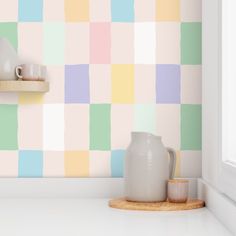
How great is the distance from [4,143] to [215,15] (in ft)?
2.88

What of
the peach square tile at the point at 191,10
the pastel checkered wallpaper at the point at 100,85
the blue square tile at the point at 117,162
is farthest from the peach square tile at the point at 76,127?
the peach square tile at the point at 191,10

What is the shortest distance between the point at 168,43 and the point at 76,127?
455 mm

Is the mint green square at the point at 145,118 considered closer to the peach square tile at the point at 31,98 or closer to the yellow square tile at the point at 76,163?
the yellow square tile at the point at 76,163

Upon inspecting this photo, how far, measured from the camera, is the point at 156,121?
207cm

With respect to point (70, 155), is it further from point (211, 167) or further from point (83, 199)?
point (211, 167)

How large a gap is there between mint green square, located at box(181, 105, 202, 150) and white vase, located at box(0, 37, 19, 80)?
24.6 inches

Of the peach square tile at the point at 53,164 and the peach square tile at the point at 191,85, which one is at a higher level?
the peach square tile at the point at 191,85

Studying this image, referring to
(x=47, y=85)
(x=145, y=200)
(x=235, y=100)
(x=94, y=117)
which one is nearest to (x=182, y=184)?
(x=145, y=200)

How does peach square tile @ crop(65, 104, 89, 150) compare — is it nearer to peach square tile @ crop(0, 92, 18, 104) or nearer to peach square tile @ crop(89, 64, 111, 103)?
peach square tile @ crop(89, 64, 111, 103)

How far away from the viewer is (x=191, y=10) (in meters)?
2.08

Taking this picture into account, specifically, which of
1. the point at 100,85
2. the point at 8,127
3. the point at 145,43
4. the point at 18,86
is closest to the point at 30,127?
the point at 8,127

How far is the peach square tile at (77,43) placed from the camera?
2.08m

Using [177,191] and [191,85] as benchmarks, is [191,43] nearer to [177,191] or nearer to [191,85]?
[191,85]

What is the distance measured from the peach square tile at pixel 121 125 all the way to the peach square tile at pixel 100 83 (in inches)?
2.0
